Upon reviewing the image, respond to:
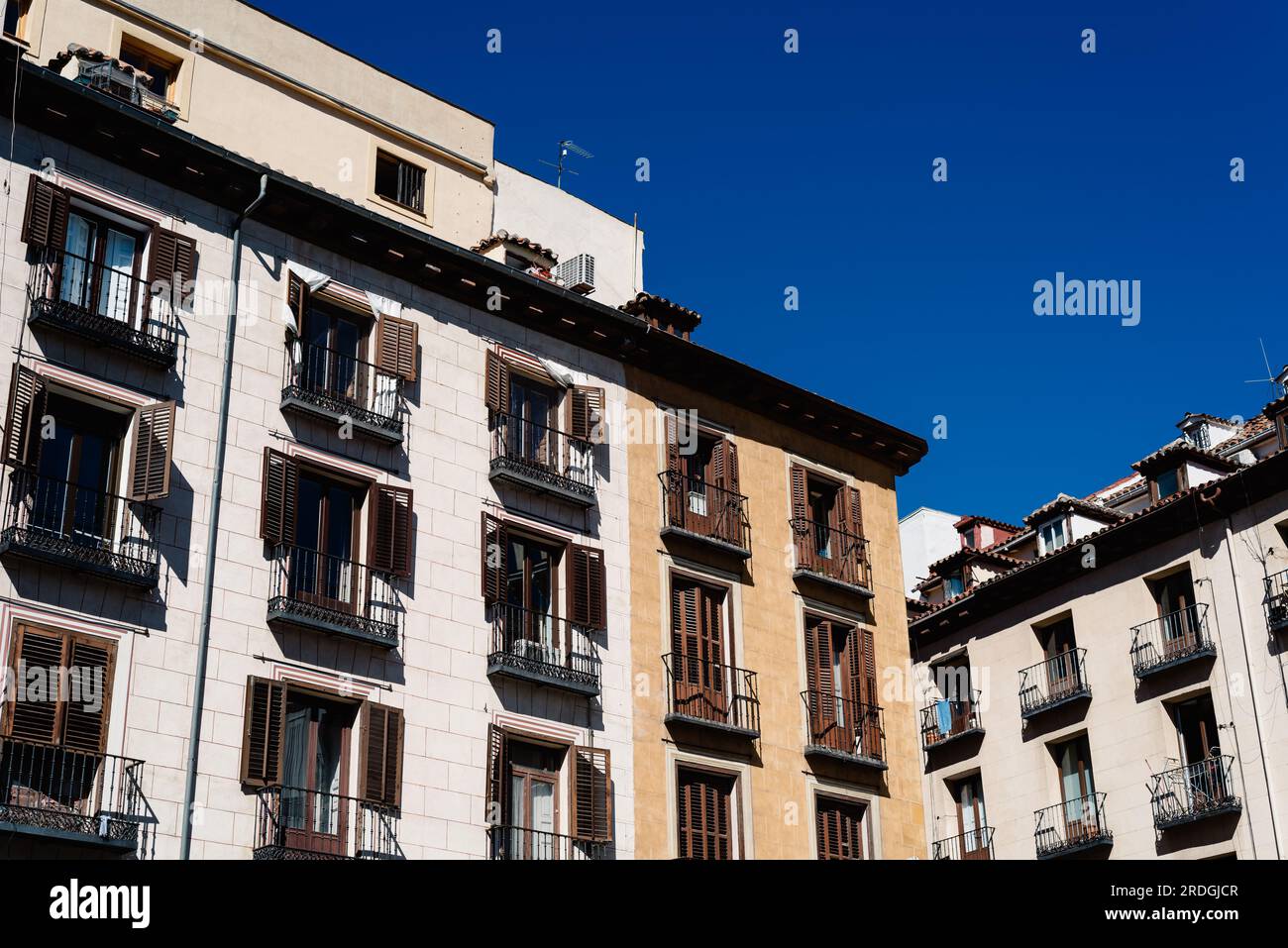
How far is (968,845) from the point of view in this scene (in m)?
48.0

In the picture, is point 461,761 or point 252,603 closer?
point 252,603

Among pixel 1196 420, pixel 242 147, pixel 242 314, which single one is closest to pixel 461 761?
pixel 242 314

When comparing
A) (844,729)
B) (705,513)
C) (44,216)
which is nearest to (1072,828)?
(844,729)

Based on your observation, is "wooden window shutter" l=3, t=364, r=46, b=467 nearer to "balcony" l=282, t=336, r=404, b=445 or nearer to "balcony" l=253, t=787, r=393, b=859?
"balcony" l=282, t=336, r=404, b=445

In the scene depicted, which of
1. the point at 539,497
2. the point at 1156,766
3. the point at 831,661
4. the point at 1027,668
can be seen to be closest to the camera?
the point at 539,497

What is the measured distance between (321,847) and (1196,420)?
34.5 meters

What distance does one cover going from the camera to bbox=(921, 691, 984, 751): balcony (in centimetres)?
4919

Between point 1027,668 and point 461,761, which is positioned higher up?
point 1027,668

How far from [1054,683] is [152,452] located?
1172 inches

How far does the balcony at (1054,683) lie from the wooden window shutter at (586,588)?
751 inches

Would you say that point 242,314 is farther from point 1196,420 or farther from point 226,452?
point 1196,420

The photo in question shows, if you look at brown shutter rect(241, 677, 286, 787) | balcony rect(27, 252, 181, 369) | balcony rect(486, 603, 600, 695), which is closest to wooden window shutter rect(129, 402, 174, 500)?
balcony rect(27, 252, 181, 369)

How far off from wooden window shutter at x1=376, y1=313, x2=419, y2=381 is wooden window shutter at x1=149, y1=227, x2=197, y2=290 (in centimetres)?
375

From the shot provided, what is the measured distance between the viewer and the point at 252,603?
86.2 feet
